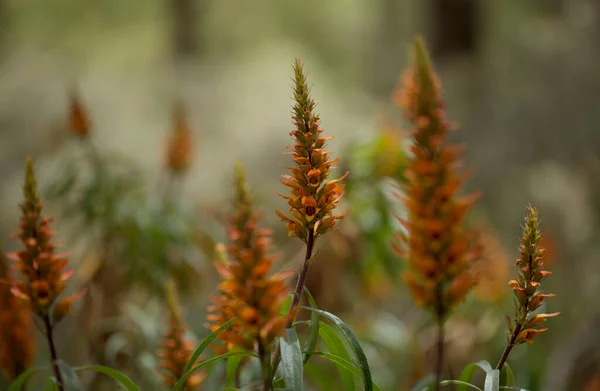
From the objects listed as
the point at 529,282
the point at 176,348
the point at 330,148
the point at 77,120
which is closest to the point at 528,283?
the point at 529,282

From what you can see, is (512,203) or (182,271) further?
(512,203)

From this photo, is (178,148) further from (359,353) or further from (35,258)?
(359,353)

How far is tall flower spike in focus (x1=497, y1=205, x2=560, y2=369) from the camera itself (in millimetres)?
514

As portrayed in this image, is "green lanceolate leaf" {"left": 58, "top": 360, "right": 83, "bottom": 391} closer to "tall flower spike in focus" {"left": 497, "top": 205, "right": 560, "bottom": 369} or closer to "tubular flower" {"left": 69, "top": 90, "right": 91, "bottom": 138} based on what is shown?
"tall flower spike in focus" {"left": 497, "top": 205, "right": 560, "bottom": 369}

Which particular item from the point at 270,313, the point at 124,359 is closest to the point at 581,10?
the point at 124,359

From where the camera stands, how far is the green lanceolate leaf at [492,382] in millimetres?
515

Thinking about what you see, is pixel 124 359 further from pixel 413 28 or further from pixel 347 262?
pixel 413 28

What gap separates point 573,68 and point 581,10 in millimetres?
343

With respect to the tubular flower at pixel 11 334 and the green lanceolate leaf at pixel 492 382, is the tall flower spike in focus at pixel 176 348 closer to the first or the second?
the tubular flower at pixel 11 334

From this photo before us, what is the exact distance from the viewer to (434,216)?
538 mm

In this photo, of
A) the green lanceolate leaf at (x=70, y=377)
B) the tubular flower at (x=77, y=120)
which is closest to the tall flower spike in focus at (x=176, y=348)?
the green lanceolate leaf at (x=70, y=377)

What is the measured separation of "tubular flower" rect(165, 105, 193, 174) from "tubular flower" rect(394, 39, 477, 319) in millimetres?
719

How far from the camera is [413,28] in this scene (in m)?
3.79

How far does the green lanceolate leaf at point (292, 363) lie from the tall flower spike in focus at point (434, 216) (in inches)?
4.9
